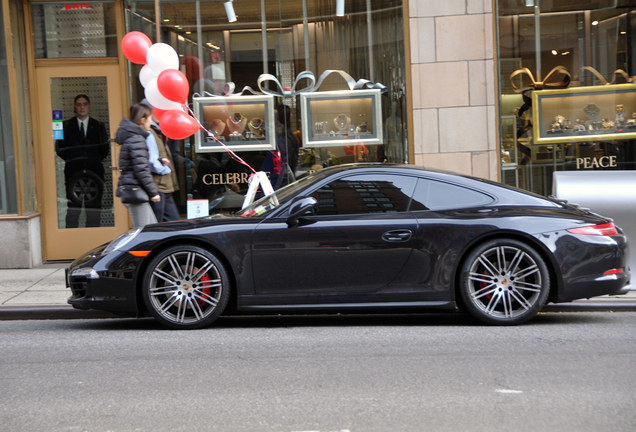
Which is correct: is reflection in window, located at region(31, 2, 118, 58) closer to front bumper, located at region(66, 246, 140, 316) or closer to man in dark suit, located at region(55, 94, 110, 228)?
man in dark suit, located at region(55, 94, 110, 228)

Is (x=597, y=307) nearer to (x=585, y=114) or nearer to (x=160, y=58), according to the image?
(x=585, y=114)

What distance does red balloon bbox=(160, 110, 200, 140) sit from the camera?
319 inches

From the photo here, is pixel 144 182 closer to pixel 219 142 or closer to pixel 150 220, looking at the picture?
pixel 150 220

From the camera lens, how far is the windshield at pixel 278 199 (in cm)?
581

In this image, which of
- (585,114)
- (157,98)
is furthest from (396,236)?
(585,114)

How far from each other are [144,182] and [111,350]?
2778 millimetres

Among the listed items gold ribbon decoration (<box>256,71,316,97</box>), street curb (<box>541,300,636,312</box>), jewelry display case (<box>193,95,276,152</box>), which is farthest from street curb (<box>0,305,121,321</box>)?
gold ribbon decoration (<box>256,71,316,97</box>)

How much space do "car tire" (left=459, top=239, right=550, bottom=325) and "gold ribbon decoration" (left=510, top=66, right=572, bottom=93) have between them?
4.87 m

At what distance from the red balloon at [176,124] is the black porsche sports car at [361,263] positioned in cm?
269

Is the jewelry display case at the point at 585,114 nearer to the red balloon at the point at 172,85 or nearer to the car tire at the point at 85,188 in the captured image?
the red balloon at the point at 172,85

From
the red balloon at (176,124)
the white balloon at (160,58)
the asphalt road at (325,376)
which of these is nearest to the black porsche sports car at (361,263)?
the asphalt road at (325,376)

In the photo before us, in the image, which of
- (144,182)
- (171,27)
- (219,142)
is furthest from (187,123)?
(171,27)

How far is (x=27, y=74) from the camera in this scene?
9.85 m

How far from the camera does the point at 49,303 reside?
6.99 meters
